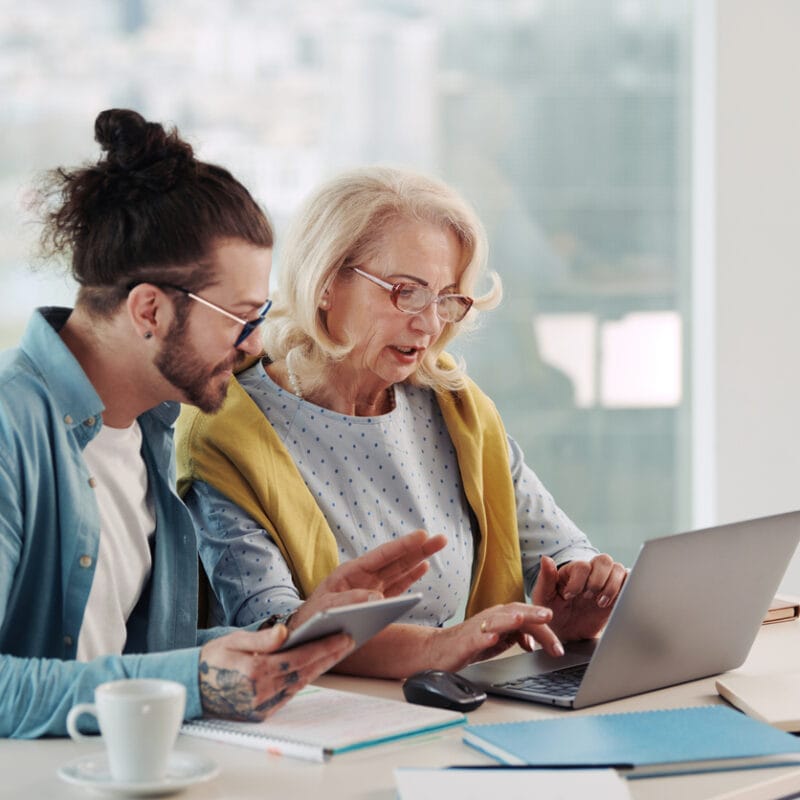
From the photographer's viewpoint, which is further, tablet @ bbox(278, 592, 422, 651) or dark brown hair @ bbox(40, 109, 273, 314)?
dark brown hair @ bbox(40, 109, 273, 314)

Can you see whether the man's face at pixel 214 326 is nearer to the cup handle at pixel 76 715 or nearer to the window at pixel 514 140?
the cup handle at pixel 76 715

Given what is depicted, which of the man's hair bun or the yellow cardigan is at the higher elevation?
the man's hair bun

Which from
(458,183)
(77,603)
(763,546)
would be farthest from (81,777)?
(458,183)

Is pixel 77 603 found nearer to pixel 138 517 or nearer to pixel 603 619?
pixel 138 517

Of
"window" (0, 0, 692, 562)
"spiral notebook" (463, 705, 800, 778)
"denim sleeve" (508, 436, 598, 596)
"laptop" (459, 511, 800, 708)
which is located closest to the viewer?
"spiral notebook" (463, 705, 800, 778)

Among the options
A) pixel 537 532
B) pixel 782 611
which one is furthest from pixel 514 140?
pixel 782 611

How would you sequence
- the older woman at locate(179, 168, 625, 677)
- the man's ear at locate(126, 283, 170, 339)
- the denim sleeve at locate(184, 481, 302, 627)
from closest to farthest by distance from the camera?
the man's ear at locate(126, 283, 170, 339) → the denim sleeve at locate(184, 481, 302, 627) → the older woman at locate(179, 168, 625, 677)

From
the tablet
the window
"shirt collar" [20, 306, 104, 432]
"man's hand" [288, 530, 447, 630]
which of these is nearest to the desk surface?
the tablet

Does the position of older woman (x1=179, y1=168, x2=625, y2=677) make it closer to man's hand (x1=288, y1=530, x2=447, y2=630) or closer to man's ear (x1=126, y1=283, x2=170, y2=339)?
man's hand (x1=288, y1=530, x2=447, y2=630)

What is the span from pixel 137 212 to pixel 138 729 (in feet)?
2.39

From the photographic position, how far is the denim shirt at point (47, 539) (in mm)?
1354

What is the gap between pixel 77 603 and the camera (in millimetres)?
1585

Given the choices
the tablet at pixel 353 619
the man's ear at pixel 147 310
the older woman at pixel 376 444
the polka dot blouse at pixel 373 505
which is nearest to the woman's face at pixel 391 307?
the older woman at pixel 376 444

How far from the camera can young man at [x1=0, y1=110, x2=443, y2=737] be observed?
5.08 ft
